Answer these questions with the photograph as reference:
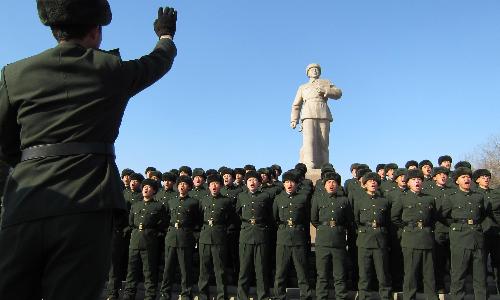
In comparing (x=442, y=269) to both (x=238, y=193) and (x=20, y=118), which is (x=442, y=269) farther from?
(x=20, y=118)

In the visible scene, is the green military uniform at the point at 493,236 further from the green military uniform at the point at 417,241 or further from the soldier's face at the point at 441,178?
the green military uniform at the point at 417,241

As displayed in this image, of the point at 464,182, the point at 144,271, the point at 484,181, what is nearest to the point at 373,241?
the point at 464,182

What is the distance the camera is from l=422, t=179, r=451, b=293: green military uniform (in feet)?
30.2

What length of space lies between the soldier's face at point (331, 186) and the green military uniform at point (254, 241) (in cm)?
109

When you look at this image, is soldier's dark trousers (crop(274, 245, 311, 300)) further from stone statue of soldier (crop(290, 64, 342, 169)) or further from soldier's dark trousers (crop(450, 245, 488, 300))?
stone statue of soldier (crop(290, 64, 342, 169))

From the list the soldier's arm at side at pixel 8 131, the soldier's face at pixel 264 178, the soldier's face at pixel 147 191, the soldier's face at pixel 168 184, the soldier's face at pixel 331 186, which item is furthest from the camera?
the soldier's face at pixel 168 184

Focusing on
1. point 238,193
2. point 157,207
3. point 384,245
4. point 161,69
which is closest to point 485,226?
point 384,245

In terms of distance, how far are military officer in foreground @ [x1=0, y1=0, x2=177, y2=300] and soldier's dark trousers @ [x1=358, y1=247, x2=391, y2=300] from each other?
23.2 ft

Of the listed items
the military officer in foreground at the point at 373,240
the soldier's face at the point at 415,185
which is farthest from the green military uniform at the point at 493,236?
the military officer in foreground at the point at 373,240

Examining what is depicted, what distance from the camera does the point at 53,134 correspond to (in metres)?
2.08

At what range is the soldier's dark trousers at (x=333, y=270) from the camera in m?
8.48

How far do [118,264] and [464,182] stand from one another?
21.4 feet

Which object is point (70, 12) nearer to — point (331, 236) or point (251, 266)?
point (331, 236)

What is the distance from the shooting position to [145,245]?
930cm
